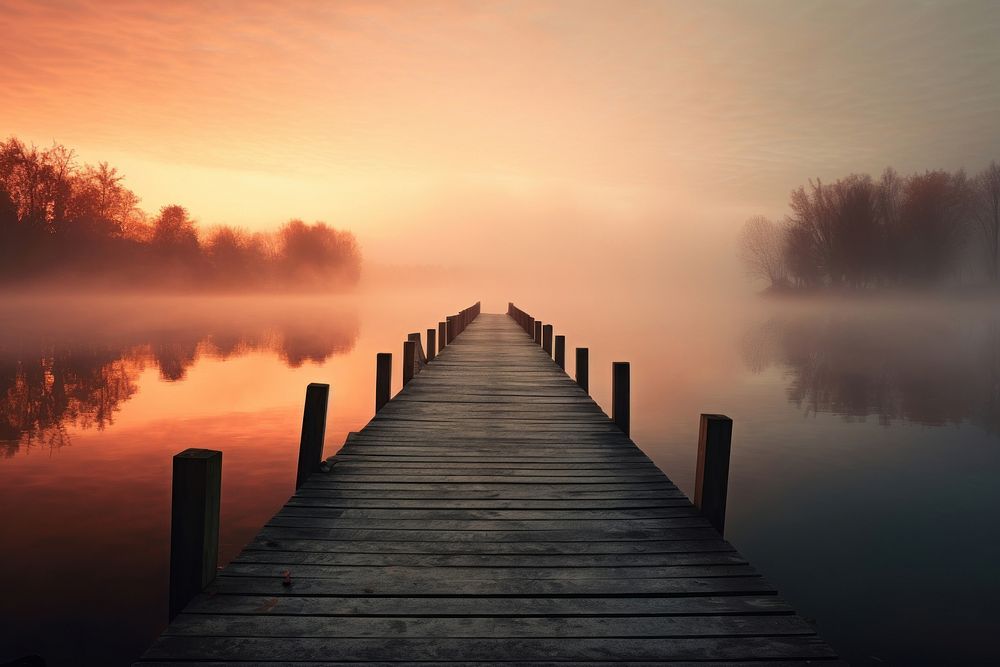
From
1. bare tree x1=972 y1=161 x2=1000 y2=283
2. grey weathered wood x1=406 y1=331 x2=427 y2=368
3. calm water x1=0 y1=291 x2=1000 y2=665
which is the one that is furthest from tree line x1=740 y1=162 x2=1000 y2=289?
grey weathered wood x1=406 y1=331 x2=427 y2=368

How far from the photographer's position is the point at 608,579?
12.6ft

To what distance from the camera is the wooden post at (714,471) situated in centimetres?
484

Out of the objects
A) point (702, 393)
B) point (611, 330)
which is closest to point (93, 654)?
point (702, 393)

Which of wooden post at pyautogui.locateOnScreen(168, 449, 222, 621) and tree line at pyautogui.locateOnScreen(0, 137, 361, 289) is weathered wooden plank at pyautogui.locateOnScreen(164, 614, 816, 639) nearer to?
wooden post at pyautogui.locateOnScreen(168, 449, 222, 621)

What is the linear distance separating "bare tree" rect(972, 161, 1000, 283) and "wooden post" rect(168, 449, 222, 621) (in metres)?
79.1

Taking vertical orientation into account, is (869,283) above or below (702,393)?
above

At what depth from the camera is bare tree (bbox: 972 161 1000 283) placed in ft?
206

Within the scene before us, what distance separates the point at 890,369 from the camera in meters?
26.8

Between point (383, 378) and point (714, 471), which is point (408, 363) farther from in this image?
point (714, 471)

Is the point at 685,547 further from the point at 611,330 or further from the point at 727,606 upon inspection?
the point at 611,330

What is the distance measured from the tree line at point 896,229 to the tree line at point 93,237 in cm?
6867

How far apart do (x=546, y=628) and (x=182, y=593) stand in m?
2.08

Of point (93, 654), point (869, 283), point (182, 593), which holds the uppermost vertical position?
point (869, 283)

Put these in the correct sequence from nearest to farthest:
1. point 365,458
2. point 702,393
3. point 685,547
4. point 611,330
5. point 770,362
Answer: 1. point 685,547
2. point 365,458
3. point 702,393
4. point 770,362
5. point 611,330
